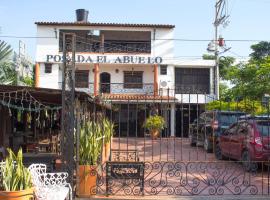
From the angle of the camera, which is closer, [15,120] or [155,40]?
[15,120]

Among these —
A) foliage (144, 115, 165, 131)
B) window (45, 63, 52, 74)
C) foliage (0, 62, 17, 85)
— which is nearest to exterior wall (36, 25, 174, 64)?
window (45, 63, 52, 74)

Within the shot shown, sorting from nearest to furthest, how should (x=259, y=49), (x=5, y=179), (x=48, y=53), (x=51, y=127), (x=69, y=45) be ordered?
(x=5, y=179) < (x=69, y=45) < (x=51, y=127) < (x=48, y=53) < (x=259, y=49)

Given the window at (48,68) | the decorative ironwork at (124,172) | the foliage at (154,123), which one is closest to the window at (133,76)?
the window at (48,68)

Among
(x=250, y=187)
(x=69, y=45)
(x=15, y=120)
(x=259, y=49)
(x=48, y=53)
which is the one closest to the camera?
(x=69, y=45)

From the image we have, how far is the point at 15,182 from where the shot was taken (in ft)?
21.9

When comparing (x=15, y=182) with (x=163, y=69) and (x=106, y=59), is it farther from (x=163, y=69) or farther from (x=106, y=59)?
(x=163, y=69)

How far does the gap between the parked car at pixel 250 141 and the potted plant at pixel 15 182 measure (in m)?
6.16

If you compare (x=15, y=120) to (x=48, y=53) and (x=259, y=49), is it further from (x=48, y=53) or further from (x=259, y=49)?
(x=259, y=49)

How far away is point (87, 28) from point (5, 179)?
25.6 metres

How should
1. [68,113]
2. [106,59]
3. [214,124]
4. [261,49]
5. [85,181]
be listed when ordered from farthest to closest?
1. [261,49]
2. [106,59]
3. [214,124]
4. [85,181]
5. [68,113]

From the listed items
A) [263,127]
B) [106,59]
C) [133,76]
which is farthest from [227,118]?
[133,76]

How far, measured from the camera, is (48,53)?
30.8m

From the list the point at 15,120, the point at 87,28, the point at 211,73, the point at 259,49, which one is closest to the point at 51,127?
the point at 15,120

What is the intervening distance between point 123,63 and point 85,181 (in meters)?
22.5
